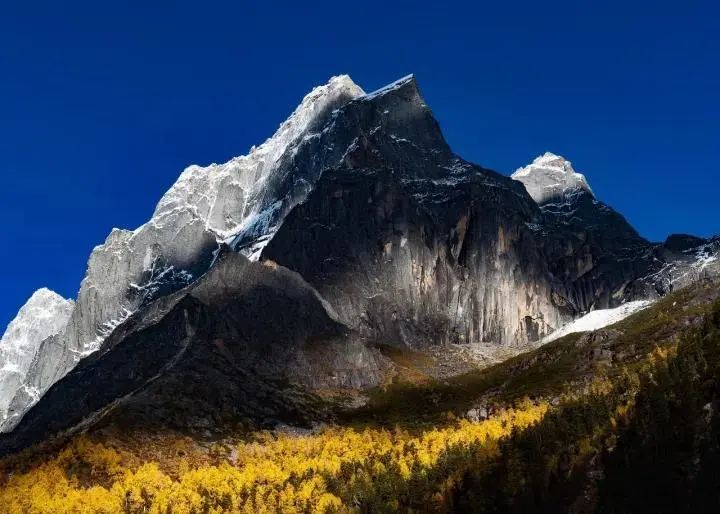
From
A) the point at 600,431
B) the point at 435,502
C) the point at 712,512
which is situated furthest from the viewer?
the point at 435,502

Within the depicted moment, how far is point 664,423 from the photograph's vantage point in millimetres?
140250

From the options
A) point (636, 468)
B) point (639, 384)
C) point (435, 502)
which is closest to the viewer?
point (636, 468)

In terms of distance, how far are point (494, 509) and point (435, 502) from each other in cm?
1574

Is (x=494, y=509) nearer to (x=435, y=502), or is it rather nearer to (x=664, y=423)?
(x=435, y=502)

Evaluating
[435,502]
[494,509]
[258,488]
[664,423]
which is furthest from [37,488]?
[664,423]

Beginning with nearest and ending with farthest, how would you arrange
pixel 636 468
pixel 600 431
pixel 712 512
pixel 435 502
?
pixel 712 512 → pixel 636 468 → pixel 600 431 → pixel 435 502

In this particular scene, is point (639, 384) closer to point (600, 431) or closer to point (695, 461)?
point (600, 431)

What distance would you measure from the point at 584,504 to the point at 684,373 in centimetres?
4479

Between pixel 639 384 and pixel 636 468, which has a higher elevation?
pixel 639 384

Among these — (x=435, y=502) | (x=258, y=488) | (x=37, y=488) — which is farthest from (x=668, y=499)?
(x=37, y=488)

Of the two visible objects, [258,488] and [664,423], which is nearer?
[664,423]

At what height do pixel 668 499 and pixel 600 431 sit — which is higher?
pixel 600 431

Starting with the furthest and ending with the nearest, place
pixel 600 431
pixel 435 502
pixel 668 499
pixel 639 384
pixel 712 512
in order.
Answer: pixel 639 384 → pixel 435 502 → pixel 600 431 → pixel 668 499 → pixel 712 512

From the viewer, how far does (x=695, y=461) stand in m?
122
